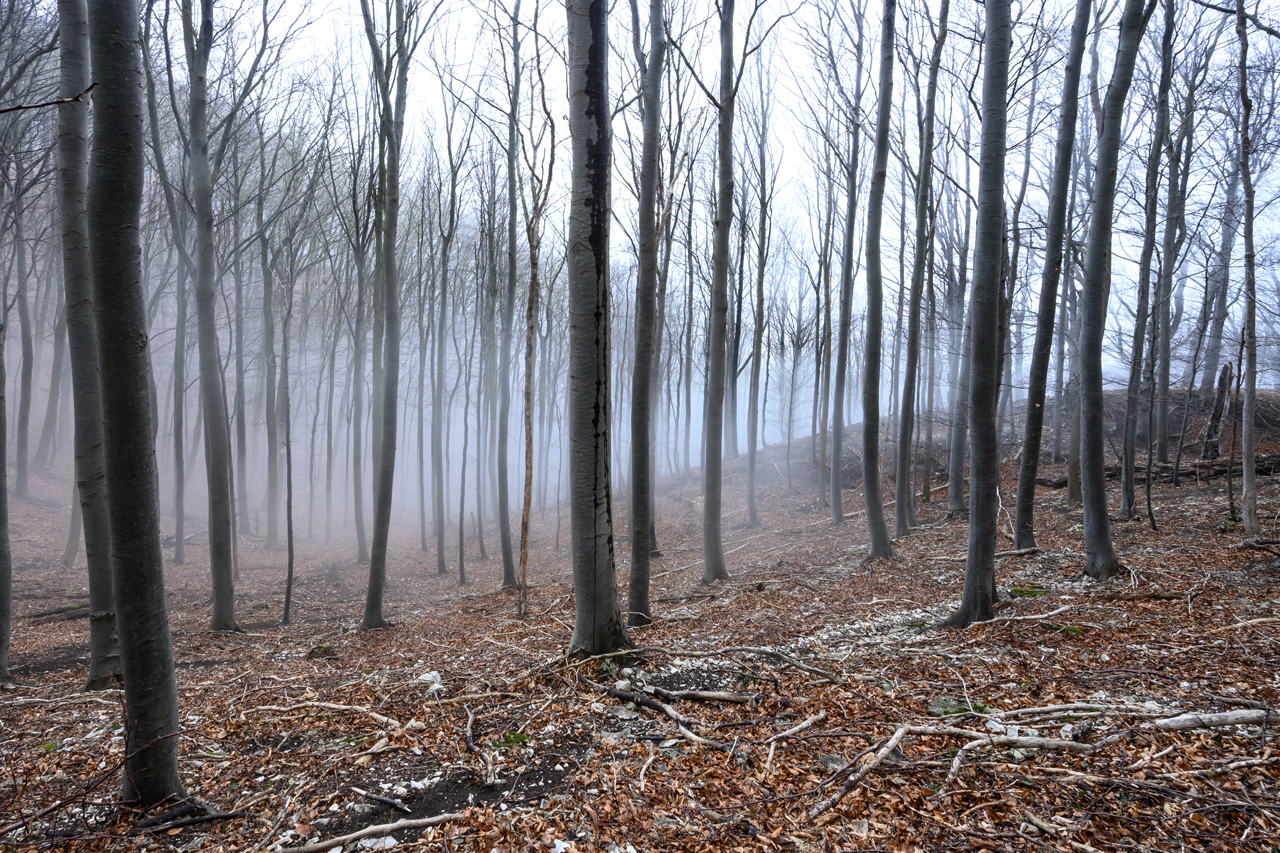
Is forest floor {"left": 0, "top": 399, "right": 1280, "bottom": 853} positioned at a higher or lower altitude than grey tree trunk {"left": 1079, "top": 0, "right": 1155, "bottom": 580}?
lower

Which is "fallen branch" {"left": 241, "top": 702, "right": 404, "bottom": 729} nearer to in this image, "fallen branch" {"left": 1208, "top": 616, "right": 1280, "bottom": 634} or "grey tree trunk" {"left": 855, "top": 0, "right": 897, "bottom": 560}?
"fallen branch" {"left": 1208, "top": 616, "right": 1280, "bottom": 634}

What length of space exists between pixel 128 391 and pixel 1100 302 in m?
7.64

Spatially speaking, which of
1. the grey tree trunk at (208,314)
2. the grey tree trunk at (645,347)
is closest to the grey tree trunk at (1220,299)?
the grey tree trunk at (645,347)

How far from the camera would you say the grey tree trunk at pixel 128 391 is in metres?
2.44

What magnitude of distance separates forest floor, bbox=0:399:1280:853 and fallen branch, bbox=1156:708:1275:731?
0.01 metres

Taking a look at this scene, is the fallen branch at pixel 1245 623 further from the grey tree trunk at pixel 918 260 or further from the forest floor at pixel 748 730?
the grey tree trunk at pixel 918 260

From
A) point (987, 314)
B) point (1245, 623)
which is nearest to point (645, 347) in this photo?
point (987, 314)

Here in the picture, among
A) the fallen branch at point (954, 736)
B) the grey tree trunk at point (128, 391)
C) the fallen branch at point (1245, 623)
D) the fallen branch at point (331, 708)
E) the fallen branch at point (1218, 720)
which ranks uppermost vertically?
the grey tree trunk at point (128, 391)

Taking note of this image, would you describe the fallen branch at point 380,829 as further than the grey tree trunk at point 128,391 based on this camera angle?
No

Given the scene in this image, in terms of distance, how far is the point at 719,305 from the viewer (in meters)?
8.25

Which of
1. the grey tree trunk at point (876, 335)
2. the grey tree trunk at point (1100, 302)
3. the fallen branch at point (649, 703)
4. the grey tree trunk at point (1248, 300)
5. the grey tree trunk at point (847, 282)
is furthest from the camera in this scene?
the grey tree trunk at point (847, 282)

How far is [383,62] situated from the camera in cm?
755

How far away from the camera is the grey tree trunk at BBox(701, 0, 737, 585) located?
7215 millimetres

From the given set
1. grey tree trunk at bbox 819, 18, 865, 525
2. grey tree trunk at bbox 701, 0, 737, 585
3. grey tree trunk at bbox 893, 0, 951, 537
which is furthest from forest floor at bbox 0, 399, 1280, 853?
grey tree trunk at bbox 819, 18, 865, 525
